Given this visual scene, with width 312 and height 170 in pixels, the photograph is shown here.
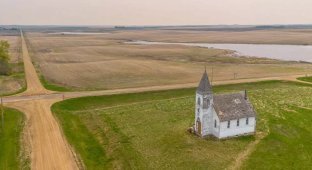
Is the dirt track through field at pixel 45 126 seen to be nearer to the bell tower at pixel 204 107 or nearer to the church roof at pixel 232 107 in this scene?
the church roof at pixel 232 107

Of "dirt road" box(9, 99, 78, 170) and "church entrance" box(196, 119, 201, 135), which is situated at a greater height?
"church entrance" box(196, 119, 201, 135)

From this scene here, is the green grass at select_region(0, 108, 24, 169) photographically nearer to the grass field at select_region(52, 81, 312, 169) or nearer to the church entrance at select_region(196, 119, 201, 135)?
the grass field at select_region(52, 81, 312, 169)

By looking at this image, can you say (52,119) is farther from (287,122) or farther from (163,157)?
(287,122)

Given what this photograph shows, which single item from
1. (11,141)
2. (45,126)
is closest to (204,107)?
(45,126)

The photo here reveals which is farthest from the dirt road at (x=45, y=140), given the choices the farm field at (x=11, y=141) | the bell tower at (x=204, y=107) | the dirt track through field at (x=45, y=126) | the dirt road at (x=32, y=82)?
the bell tower at (x=204, y=107)

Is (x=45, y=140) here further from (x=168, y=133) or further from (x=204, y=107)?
(x=204, y=107)

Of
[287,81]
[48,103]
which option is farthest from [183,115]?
[287,81]

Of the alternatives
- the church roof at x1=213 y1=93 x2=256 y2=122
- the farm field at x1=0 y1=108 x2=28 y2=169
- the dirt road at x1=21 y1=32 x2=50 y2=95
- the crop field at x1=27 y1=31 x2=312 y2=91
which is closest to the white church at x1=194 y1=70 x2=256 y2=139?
the church roof at x1=213 y1=93 x2=256 y2=122
